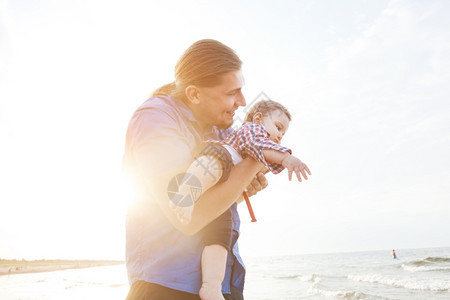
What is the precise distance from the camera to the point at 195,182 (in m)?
1.26

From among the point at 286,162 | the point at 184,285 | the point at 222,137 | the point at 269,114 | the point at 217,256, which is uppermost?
the point at 269,114

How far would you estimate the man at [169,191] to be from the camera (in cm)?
124

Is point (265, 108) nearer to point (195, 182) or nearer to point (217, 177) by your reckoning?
point (217, 177)

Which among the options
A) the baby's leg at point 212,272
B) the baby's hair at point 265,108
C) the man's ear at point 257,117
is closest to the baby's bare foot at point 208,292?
the baby's leg at point 212,272

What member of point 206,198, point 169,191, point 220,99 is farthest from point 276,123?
point 169,191

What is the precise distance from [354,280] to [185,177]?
23.8 metres

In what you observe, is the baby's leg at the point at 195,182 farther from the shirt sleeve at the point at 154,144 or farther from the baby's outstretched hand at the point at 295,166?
the baby's outstretched hand at the point at 295,166

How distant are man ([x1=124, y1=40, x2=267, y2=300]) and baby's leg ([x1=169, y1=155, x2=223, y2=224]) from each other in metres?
0.03

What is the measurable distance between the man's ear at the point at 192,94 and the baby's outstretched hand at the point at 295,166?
0.58 metres

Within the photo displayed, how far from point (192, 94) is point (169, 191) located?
60 cm

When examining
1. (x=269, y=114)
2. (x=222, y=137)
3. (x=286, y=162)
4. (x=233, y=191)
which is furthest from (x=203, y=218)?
(x=269, y=114)

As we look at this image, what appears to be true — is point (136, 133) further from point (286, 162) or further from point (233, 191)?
point (286, 162)

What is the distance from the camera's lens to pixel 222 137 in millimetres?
2141

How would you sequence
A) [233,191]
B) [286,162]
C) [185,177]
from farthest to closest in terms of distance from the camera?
1. [286,162]
2. [233,191]
3. [185,177]
